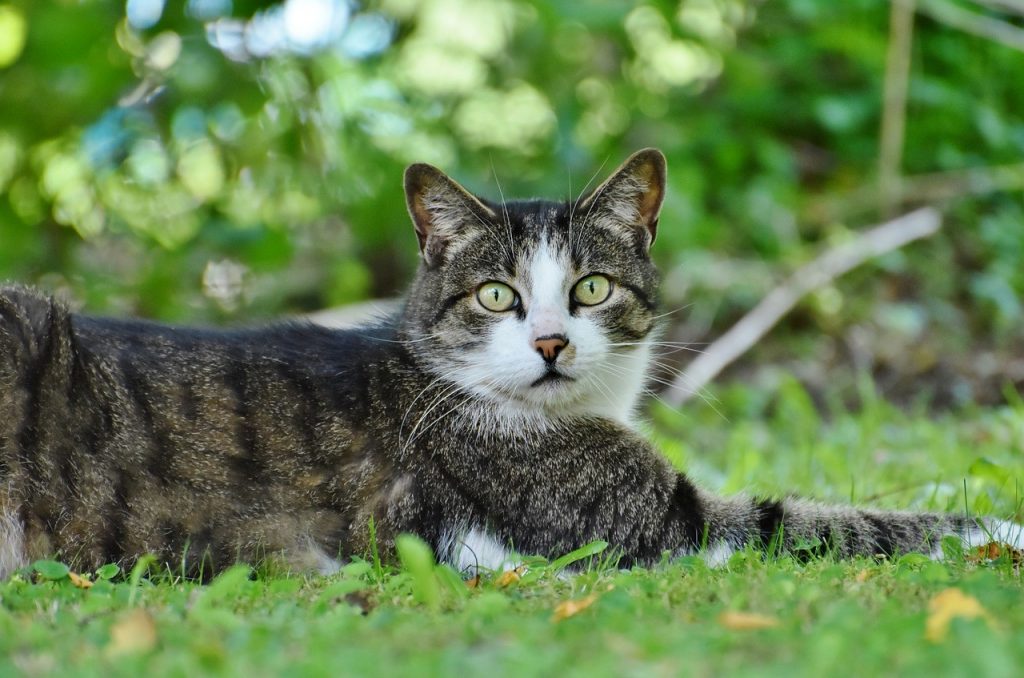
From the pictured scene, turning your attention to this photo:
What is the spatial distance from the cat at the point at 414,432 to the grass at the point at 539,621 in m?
0.21

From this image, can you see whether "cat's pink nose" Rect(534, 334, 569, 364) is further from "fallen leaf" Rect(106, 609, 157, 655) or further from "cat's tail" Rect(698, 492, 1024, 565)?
"fallen leaf" Rect(106, 609, 157, 655)

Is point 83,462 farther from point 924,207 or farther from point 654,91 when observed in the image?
point 924,207

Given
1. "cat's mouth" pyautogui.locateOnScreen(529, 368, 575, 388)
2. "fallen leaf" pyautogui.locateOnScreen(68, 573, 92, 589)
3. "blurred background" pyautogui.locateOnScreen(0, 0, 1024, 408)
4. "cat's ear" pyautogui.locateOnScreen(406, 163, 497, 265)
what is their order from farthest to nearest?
"blurred background" pyautogui.locateOnScreen(0, 0, 1024, 408)
"cat's ear" pyautogui.locateOnScreen(406, 163, 497, 265)
"cat's mouth" pyautogui.locateOnScreen(529, 368, 575, 388)
"fallen leaf" pyautogui.locateOnScreen(68, 573, 92, 589)

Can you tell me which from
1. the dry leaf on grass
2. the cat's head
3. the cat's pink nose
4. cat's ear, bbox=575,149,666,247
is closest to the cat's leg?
the cat's head

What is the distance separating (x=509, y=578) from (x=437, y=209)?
1.46 meters

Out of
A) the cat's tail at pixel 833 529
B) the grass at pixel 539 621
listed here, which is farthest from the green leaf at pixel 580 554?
the cat's tail at pixel 833 529

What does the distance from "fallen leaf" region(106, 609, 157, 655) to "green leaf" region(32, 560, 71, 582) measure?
0.71 meters

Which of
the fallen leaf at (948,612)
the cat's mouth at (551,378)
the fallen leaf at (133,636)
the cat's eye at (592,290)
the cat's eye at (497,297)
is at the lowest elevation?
the fallen leaf at (133,636)

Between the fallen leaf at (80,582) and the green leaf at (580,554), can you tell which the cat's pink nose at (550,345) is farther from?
the fallen leaf at (80,582)

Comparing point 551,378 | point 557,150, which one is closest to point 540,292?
point 551,378

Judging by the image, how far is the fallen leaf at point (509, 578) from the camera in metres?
2.74

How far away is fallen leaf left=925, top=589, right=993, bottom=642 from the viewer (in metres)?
1.98

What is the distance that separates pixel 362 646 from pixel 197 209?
4.48 metres

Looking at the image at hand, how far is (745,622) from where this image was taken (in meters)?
2.05
